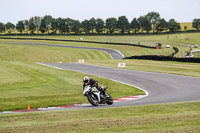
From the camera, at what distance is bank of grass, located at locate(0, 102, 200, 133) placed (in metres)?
9.45

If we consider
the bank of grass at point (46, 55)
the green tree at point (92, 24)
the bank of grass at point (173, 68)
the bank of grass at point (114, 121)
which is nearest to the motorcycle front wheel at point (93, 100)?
the bank of grass at point (114, 121)

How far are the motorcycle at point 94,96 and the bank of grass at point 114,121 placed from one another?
213 centimetres

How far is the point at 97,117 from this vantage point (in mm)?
11594

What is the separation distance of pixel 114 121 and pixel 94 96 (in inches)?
191

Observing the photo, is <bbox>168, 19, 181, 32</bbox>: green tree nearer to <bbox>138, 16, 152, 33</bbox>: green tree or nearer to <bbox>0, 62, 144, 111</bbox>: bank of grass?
<bbox>138, 16, 152, 33</bbox>: green tree

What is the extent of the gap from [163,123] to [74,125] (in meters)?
2.87

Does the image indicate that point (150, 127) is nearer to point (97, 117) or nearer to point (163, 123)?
point (163, 123)

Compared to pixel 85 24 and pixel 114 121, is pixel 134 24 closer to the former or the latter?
pixel 85 24

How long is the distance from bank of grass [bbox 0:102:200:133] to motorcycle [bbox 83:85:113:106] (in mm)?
2130

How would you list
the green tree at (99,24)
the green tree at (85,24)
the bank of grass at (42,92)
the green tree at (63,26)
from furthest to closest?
the green tree at (85,24) < the green tree at (99,24) < the green tree at (63,26) < the bank of grass at (42,92)

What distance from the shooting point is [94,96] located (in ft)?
50.7

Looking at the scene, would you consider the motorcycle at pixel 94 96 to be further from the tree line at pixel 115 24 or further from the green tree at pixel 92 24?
the green tree at pixel 92 24

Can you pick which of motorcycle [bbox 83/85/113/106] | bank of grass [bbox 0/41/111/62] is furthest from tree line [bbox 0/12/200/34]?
motorcycle [bbox 83/85/113/106]

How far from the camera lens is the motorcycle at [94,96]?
15.1 m
